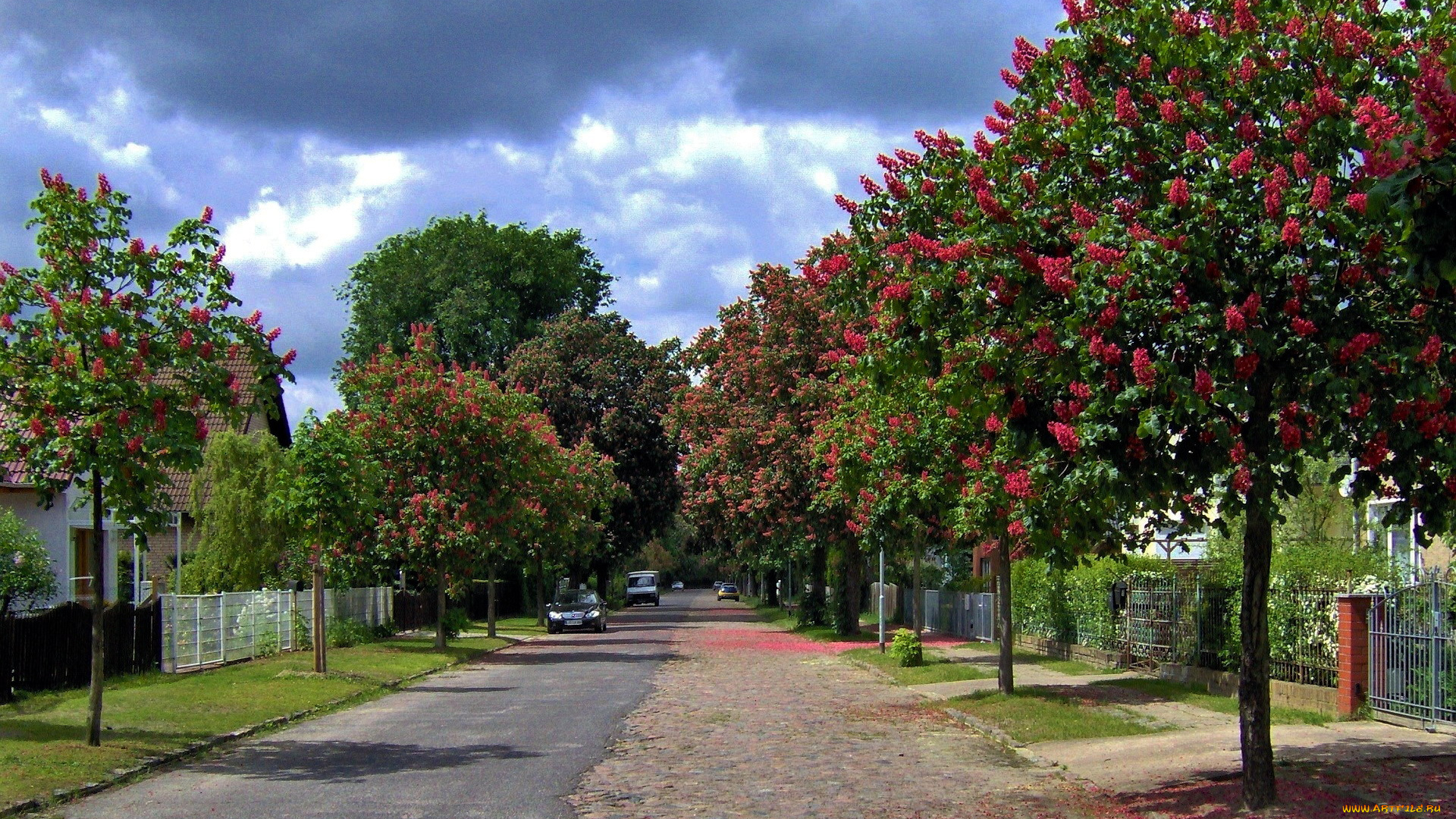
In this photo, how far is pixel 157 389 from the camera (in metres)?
13.6

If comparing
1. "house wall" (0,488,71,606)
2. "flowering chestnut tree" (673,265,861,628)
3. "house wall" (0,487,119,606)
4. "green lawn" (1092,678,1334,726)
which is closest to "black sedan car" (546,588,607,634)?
"flowering chestnut tree" (673,265,861,628)

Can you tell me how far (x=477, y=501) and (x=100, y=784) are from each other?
20510 mm

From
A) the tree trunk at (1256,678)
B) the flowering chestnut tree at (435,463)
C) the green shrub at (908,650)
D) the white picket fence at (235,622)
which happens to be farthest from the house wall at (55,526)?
the tree trunk at (1256,678)

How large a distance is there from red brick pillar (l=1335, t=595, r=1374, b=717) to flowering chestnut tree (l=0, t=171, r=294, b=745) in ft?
38.2

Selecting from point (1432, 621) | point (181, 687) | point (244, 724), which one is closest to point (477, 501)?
point (181, 687)

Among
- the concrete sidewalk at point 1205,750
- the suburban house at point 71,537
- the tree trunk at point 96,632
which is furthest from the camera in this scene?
the suburban house at point 71,537

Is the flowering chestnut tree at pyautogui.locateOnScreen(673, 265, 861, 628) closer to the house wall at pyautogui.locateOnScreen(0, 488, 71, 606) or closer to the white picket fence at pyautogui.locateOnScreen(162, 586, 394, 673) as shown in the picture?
the white picket fence at pyautogui.locateOnScreen(162, 586, 394, 673)

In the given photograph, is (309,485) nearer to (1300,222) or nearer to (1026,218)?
(1026,218)

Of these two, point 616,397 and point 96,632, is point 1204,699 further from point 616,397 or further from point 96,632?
point 616,397

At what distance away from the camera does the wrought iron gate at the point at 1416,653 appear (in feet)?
43.5

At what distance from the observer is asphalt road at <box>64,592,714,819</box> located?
35.5 ft

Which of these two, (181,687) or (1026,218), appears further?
(181,687)

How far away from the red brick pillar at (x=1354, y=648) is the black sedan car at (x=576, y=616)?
110ft

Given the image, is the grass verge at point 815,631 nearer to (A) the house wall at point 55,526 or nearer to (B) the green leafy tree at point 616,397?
(B) the green leafy tree at point 616,397
